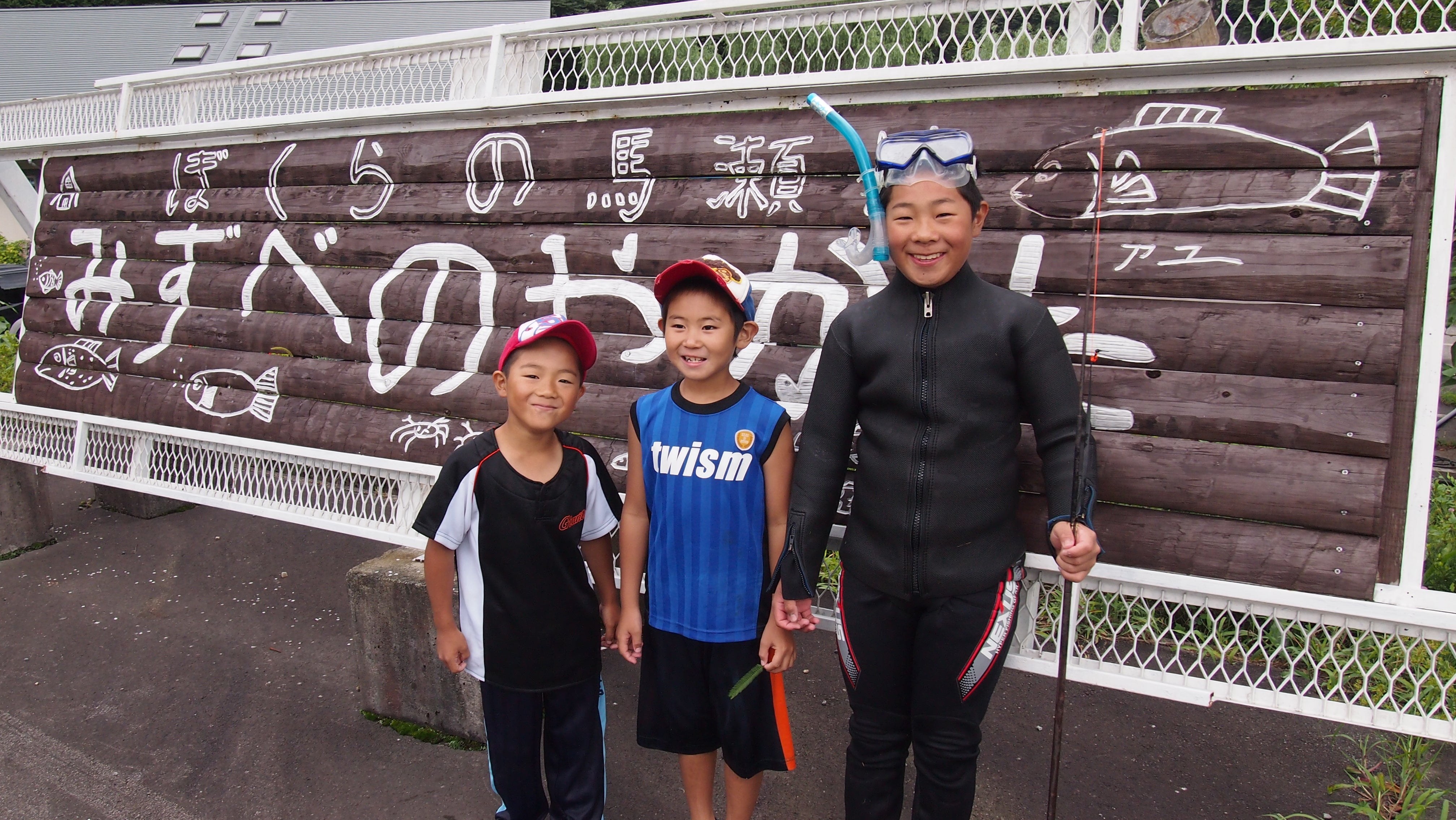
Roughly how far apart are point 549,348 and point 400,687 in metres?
2.04

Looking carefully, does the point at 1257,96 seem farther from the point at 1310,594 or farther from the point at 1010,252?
the point at 1310,594

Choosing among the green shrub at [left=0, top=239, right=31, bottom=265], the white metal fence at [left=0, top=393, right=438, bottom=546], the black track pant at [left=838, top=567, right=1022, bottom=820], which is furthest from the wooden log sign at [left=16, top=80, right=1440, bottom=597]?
the green shrub at [left=0, top=239, right=31, bottom=265]

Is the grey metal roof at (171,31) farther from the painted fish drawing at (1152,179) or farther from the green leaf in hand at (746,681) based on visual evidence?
the green leaf in hand at (746,681)

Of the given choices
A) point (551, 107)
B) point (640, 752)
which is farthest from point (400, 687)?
point (551, 107)

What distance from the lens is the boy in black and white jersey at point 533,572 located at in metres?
2.66


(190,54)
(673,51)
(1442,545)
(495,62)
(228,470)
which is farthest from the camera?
(190,54)

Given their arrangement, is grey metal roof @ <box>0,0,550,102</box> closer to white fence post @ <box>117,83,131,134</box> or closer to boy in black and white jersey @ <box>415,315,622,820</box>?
white fence post @ <box>117,83,131,134</box>

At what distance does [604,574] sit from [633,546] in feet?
0.63

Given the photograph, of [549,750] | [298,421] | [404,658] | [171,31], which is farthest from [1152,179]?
[171,31]

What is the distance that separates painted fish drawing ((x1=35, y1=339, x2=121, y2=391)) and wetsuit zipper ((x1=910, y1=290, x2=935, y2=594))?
15.3ft

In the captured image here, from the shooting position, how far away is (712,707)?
273 centimetres

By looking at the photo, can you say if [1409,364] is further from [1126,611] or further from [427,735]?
[427,735]

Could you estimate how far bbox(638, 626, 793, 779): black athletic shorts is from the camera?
2.67m

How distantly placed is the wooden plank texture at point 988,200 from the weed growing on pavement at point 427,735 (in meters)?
2.27
